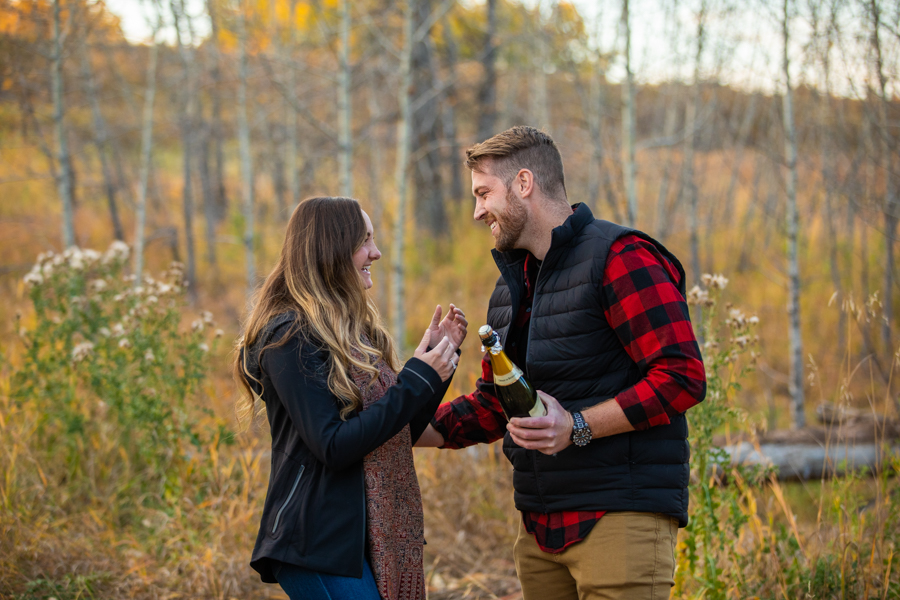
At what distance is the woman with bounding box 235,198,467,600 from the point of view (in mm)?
2014

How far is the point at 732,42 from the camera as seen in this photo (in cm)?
937

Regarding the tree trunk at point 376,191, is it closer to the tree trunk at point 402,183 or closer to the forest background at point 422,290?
the forest background at point 422,290

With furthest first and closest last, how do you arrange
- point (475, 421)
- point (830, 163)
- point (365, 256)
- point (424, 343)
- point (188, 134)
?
point (188, 134) < point (830, 163) < point (475, 421) < point (365, 256) < point (424, 343)

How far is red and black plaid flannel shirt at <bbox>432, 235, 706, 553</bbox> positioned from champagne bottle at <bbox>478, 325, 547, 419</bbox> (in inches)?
10.7

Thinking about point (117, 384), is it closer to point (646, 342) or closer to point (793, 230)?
point (646, 342)

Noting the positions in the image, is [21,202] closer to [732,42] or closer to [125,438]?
[125,438]

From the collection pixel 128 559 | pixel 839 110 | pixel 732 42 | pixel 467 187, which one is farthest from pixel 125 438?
pixel 467 187

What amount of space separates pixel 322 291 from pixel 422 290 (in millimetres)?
9109

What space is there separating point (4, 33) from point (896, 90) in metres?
9.56

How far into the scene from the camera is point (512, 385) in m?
2.14

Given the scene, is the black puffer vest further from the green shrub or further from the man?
the green shrub

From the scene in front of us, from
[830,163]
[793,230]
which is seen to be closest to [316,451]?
[793,230]

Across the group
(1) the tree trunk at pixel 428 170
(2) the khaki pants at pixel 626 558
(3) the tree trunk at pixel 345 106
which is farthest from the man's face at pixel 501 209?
(1) the tree trunk at pixel 428 170

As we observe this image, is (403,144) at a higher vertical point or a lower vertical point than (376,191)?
lower
